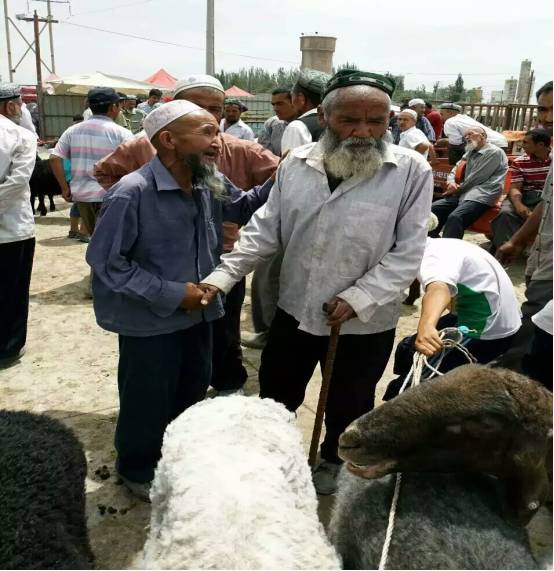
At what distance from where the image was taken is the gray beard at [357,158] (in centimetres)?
252

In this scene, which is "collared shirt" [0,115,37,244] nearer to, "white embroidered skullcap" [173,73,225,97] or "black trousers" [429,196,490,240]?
"white embroidered skullcap" [173,73,225,97]

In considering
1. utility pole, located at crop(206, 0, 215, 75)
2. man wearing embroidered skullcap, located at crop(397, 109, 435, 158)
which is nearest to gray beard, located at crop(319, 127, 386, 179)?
man wearing embroidered skullcap, located at crop(397, 109, 435, 158)

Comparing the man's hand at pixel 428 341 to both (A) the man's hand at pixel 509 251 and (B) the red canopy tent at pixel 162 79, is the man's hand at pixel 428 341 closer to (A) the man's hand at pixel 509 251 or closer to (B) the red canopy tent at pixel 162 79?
(A) the man's hand at pixel 509 251

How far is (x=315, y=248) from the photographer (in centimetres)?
267

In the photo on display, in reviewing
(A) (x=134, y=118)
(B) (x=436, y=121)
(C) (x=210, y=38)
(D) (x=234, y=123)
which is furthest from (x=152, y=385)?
(A) (x=134, y=118)

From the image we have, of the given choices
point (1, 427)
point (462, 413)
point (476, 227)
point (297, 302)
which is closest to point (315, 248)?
point (297, 302)

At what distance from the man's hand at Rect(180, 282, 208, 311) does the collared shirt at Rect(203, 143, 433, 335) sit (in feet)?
0.39

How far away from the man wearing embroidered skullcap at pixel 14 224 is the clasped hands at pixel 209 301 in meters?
2.18

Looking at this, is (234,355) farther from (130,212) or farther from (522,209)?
(522,209)

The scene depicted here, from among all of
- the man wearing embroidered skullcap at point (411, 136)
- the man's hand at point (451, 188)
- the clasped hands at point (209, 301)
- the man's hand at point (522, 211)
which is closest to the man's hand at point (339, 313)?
the clasped hands at point (209, 301)

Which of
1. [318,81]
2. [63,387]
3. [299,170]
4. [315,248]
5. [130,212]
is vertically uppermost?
[318,81]

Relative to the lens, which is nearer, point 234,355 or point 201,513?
point 201,513

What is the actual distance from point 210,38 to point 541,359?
12.9 m

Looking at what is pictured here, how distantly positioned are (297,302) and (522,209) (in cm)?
574
